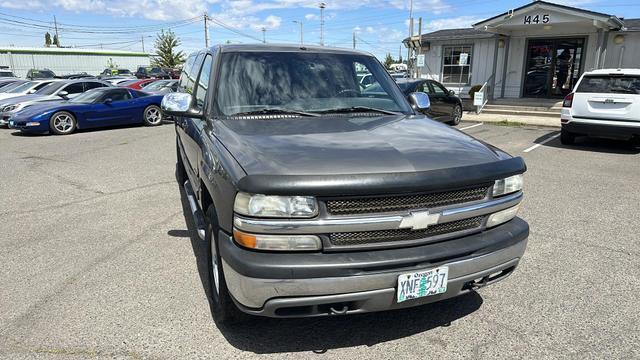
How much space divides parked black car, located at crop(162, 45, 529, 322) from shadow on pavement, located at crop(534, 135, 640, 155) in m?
8.67

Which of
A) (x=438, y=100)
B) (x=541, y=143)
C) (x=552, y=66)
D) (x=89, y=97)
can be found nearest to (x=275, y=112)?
(x=541, y=143)

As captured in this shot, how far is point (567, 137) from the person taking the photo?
10586 millimetres

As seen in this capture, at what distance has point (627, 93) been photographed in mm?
9203

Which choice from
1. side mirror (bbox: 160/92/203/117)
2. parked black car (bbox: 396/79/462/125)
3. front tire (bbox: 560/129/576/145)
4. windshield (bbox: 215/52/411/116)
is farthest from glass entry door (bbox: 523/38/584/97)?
side mirror (bbox: 160/92/203/117)

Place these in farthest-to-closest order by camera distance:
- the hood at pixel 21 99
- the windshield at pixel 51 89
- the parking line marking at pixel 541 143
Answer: the windshield at pixel 51 89, the hood at pixel 21 99, the parking line marking at pixel 541 143

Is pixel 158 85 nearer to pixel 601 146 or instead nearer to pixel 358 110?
pixel 601 146

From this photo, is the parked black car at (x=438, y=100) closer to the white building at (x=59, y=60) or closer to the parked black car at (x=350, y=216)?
the parked black car at (x=350, y=216)

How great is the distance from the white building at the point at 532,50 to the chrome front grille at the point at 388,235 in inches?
632

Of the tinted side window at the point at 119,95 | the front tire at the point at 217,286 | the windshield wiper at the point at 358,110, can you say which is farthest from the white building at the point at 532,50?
the front tire at the point at 217,286

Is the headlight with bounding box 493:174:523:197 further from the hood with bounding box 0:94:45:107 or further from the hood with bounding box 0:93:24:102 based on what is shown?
the hood with bounding box 0:93:24:102

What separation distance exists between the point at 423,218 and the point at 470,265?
424 mm

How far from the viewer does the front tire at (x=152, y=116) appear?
47.5 feet

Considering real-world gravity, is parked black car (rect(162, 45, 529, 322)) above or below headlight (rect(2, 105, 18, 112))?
above

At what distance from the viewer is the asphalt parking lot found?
9.14 feet
